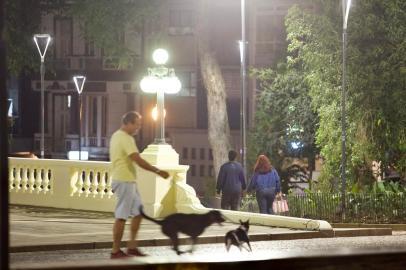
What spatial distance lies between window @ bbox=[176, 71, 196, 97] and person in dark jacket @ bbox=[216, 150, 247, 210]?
3415 centimetres

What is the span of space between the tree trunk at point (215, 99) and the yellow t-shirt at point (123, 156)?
27.1 metres

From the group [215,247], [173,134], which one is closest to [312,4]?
[215,247]

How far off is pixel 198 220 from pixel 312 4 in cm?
1967

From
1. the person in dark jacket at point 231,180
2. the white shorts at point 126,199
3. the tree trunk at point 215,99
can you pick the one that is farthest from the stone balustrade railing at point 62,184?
the tree trunk at point 215,99

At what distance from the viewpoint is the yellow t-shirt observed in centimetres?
1479

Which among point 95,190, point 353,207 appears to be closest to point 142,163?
point 95,190

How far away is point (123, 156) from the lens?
48.6 ft

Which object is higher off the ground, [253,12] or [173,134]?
[253,12]

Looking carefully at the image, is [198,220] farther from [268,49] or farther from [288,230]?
[268,49]

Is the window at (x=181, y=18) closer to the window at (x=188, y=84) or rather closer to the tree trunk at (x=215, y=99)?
the window at (x=188, y=84)

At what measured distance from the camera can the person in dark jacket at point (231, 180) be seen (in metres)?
23.5

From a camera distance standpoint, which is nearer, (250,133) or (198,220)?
(198,220)

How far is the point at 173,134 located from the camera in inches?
2296

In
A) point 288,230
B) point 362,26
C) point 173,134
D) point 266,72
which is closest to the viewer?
point 288,230
